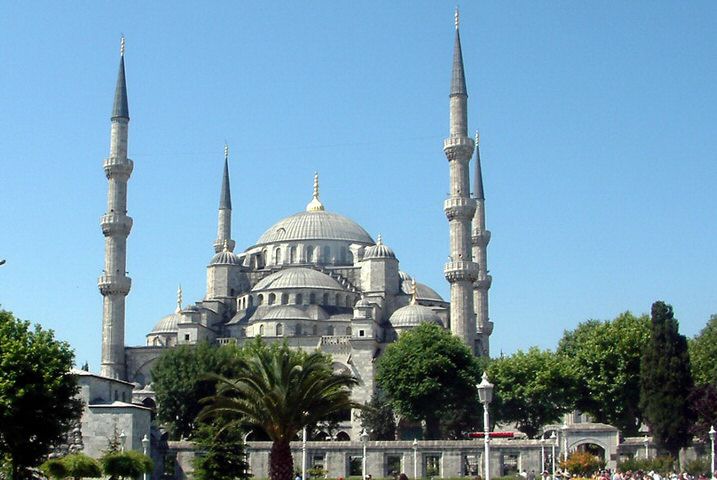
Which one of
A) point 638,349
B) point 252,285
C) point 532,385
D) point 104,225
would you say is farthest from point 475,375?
point 252,285

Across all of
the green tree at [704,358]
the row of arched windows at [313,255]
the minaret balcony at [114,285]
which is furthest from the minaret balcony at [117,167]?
the green tree at [704,358]

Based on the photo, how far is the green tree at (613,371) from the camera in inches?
1987

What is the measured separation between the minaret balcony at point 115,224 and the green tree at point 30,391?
103ft

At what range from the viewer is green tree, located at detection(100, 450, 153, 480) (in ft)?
110

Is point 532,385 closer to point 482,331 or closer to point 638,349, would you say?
point 638,349

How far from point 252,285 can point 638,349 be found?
108 feet

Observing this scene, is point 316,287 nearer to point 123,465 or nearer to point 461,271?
point 461,271

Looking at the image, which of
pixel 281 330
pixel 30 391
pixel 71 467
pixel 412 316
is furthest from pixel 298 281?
pixel 30 391

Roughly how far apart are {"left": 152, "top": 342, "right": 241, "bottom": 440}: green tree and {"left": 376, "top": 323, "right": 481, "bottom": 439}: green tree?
7.61 metres

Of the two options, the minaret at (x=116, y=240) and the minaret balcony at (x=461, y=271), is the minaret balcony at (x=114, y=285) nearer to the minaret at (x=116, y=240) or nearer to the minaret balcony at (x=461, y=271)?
the minaret at (x=116, y=240)

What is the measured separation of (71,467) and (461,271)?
1232 inches

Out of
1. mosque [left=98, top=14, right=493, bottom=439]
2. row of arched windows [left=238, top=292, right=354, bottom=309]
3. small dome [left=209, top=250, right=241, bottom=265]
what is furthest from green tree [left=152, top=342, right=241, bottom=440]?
small dome [left=209, top=250, right=241, bottom=265]

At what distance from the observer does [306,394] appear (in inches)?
1121

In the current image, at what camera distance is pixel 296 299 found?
7144cm
